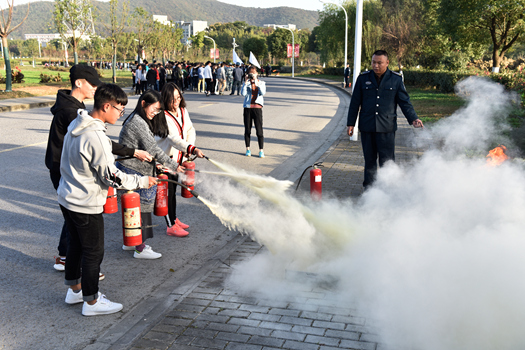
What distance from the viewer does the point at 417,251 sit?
399 cm

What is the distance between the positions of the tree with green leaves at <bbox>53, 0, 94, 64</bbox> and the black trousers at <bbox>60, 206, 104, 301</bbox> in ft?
108

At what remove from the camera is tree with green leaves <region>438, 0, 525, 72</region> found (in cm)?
2177

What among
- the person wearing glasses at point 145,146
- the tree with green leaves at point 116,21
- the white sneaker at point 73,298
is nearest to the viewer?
the white sneaker at point 73,298

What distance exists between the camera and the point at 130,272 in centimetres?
472

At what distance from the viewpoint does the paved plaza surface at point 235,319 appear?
11.0ft

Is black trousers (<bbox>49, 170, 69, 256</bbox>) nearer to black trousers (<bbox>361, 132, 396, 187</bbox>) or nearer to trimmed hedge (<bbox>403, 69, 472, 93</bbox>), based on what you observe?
black trousers (<bbox>361, 132, 396, 187</bbox>)

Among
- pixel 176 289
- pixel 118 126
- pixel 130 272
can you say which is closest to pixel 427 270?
pixel 176 289

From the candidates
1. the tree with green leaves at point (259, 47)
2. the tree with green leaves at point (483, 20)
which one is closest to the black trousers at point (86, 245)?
the tree with green leaves at point (483, 20)

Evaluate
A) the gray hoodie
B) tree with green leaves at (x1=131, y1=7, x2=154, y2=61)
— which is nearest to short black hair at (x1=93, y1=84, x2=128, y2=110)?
the gray hoodie

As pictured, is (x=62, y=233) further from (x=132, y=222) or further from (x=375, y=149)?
(x=375, y=149)

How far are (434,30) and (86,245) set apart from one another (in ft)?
94.5

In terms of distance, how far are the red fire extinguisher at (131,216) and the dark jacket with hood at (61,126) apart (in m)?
0.42

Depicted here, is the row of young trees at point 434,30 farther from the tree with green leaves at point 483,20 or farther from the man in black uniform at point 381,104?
the man in black uniform at point 381,104

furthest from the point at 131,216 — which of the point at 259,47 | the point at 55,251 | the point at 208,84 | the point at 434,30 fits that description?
the point at 259,47
